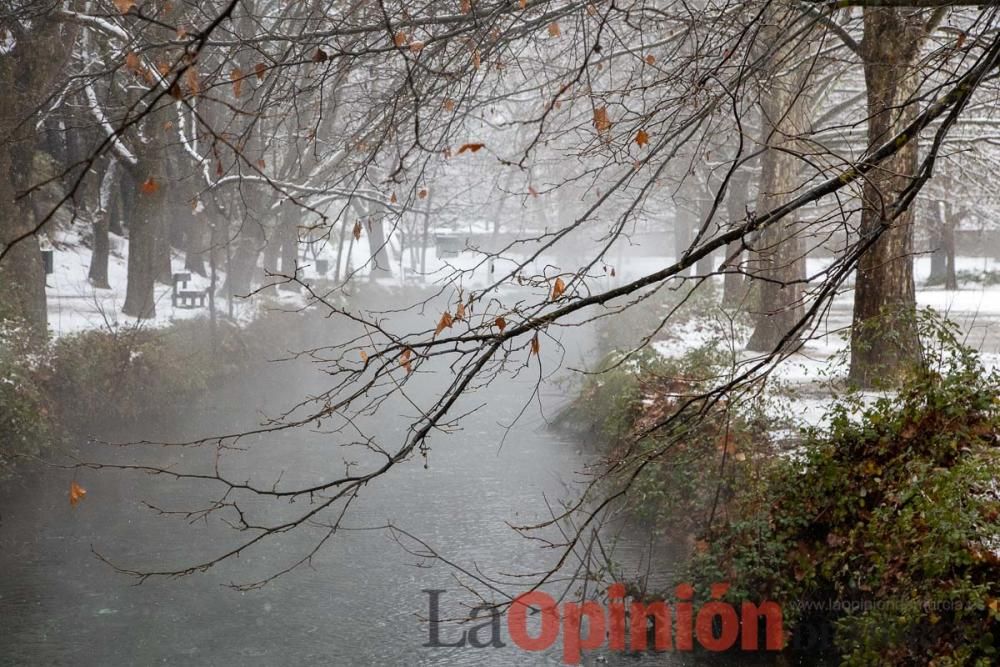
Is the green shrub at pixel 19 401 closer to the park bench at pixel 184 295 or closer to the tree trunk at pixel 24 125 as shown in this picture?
the tree trunk at pixel 24 125

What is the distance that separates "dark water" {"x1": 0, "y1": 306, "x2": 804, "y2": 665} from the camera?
7637 mm

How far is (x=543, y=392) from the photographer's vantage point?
58.3 feet

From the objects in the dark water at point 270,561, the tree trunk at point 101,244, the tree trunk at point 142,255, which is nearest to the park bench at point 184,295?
the tree trunk at point 101,244

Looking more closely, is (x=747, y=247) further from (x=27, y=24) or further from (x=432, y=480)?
(x=27, y=24)

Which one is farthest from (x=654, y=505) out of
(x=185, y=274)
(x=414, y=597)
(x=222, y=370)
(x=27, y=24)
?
(x=185, y=274)

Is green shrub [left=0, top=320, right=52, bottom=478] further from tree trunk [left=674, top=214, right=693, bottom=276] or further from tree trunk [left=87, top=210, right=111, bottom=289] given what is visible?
tree trunk [left=674, top=214, right=693, bottom=276]

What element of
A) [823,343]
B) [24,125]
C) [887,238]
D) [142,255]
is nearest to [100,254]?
[142,255]

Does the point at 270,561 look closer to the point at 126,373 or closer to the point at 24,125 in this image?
the point at 126,373

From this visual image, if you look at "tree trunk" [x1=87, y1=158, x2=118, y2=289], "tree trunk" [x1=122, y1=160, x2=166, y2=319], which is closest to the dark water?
"tree trunk" [x1=122, y1=160, x2=166, y2=319]

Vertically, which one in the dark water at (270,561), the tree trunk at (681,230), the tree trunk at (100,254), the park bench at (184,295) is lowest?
the dark water at (270,561)

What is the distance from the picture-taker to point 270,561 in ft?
32.0

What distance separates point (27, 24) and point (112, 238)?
45.8 feet

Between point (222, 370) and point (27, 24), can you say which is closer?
point (27, 24)

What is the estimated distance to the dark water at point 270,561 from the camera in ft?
25.1
